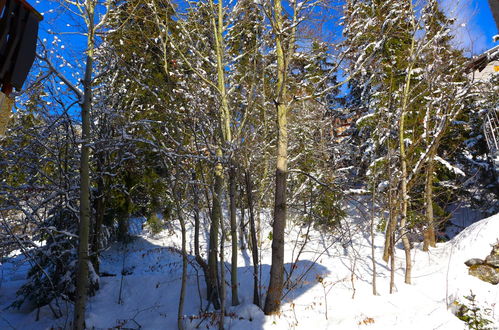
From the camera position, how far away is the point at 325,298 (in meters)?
6.38

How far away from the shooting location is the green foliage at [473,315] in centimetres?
483

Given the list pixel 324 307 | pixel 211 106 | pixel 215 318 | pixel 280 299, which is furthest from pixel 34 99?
pixel 324 307

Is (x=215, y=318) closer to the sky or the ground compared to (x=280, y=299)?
closer to the ground

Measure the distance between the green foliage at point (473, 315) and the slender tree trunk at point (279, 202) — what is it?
3154 millimetres

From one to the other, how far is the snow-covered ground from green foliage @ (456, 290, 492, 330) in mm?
117

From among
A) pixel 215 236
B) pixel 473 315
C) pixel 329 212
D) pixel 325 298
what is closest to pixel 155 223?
pixel 215 236

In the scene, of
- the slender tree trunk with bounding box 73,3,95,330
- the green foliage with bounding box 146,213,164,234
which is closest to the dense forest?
the slender tree trunk with bounding box 73,3,95,330

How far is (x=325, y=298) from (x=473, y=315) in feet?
8.25

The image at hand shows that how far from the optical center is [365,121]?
40.2 feet

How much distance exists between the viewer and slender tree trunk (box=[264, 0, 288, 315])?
6.12 metres

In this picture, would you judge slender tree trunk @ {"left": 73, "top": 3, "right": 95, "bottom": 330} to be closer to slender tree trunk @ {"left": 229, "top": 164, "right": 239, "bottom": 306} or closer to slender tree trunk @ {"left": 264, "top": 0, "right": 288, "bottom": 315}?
slender tree trunk @ {"left": 229, "top": 164, "right": 239, "bottom": 306}

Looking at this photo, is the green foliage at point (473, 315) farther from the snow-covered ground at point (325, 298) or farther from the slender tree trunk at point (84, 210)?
the slender tree trunk at point (84, 210)

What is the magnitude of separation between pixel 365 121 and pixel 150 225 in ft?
32.8

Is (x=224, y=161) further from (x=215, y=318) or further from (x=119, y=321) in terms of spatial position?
(x=119, y=321)
